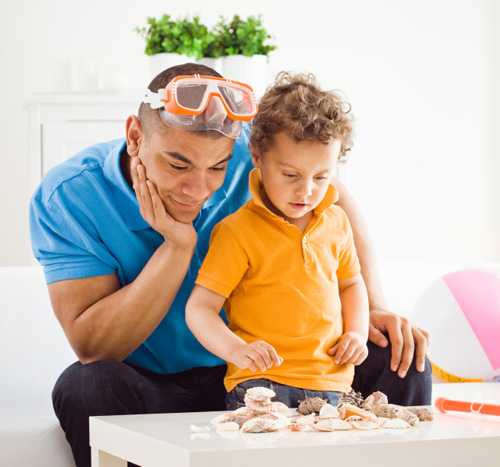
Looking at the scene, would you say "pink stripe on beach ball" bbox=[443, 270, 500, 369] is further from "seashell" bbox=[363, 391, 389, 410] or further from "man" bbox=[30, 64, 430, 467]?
"seashell" bbox=[363, 391, 389, 410]

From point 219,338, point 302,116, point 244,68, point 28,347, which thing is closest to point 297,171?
point 302,116

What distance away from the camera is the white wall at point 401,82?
194 inches

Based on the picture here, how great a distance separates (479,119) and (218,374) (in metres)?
3.68

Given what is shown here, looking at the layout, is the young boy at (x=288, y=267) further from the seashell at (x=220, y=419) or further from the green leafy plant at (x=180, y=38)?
the green leafy plant at (x=180, y=38)

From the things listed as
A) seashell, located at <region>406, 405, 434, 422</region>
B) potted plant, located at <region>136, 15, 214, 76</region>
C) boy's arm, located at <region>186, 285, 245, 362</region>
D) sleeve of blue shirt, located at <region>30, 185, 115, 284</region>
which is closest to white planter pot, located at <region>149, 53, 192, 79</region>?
potted plant, located at <region>136, 15, 214, 76</region>

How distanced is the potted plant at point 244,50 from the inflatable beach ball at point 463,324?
4.18 feet

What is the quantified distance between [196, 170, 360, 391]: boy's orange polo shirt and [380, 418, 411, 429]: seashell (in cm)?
30

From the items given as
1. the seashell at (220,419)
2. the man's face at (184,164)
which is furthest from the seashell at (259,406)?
the man's face at (184,164)

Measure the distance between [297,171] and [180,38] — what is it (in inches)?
77.6

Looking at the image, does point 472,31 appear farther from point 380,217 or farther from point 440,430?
point 440,430

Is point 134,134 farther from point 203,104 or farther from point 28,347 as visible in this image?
point 28,347

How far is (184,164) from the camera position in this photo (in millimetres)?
1652

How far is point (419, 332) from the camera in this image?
1.81 metres

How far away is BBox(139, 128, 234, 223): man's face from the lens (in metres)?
1.64
